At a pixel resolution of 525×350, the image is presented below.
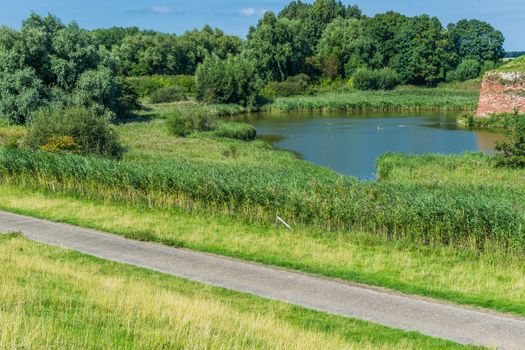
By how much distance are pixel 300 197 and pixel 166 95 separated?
237 feet

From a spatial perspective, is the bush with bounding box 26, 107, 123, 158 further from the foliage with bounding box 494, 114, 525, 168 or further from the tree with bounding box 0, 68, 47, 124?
the foliage with bounding box 494, 114, 525, 168

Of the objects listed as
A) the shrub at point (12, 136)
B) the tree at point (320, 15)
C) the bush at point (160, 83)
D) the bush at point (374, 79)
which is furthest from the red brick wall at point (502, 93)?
the tree at point (320, 15)

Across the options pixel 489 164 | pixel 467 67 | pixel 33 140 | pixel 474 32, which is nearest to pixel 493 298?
pixel 489 164

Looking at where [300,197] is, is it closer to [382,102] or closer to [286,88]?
[382,102]

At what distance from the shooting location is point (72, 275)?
46.7 feet

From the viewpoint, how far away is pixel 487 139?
5925 cm

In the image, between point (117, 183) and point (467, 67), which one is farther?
point (467, 67)

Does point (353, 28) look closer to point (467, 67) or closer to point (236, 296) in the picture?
point (467, 67)

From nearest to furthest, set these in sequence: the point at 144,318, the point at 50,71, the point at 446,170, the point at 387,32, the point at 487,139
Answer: the point at 144,318, the point at 446,170, the point at 50,71, the point at 487,139, the point at 387,32

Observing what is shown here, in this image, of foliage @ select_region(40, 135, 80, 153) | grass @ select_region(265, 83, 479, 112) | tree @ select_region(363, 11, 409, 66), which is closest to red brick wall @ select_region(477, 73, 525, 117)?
grass @ select_region(265, 83, 479, 112)

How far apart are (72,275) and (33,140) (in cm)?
2643

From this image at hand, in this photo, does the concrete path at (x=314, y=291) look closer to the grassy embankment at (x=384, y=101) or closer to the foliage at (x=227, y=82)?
the foliage at (x=227, y=82)

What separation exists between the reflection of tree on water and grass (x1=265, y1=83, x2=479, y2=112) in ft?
104

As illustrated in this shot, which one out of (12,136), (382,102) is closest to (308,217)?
(12,136)
